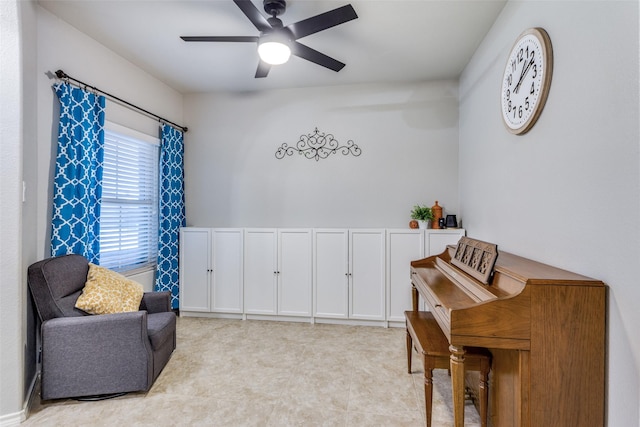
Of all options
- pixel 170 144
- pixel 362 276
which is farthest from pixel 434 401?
pixel 170 144

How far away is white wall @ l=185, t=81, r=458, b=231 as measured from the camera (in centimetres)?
354

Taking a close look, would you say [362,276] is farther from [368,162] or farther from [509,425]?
[509,425]

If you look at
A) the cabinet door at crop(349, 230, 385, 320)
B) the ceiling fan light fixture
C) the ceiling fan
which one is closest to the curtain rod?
the ceiling fan

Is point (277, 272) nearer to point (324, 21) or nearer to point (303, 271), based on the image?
point (303, 271)

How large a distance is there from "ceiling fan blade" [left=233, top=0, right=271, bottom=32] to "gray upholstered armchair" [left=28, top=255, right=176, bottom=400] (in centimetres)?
213

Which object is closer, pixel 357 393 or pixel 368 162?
pixel 357 393

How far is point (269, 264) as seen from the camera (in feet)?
11.6

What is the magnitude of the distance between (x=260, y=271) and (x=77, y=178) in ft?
6.40

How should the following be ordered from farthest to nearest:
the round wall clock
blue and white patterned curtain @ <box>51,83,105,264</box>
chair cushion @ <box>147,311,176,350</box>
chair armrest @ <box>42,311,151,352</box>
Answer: blue and white patterned curtain @ <box>51,83,105,264</box>, chair cushion @ <box>147,311,176,350</box>, chair armrest @ <box>42,311,151,352</box>, the round wall clock

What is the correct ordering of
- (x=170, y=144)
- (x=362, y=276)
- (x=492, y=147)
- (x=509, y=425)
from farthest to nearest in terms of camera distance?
(x=170, y=144) < (x=362, y=276) < (x=492, y=147) < (x=509, y=425)

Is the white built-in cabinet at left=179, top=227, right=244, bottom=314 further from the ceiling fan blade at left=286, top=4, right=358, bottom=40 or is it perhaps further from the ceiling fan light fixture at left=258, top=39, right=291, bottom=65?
the ceiling fan blade at left=286, top=4, right=358, bottom=40

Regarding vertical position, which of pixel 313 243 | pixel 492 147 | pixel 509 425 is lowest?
pixel 509 425

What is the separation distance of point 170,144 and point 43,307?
218 cm

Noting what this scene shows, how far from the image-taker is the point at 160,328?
2.31 m
